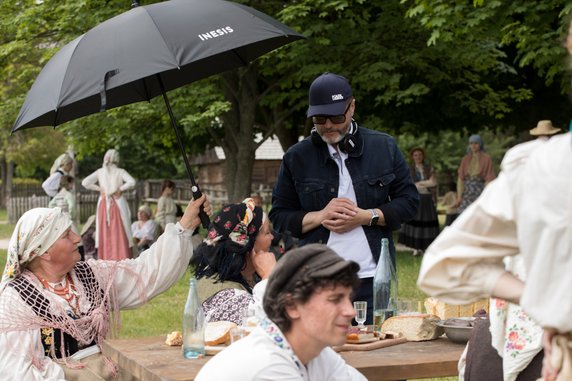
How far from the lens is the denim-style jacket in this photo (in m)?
5.02

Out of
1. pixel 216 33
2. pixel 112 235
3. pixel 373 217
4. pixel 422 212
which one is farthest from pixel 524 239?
pixel 422 212

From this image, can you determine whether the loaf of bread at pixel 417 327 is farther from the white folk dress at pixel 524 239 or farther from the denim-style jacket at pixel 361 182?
the white folk dress at pixel 524 239

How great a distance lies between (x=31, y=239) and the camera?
452 centimetres

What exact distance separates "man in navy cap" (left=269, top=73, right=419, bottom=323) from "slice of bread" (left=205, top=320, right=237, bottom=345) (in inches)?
39.9

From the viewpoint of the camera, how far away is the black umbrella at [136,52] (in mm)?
4836

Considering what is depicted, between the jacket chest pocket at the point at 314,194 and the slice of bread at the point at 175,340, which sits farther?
the jacket chest pocket at the point at 314,194

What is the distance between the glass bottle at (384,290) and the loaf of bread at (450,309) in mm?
166

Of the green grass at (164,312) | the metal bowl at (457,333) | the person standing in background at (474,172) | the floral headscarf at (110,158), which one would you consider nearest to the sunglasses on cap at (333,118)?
the metal bowl at (457,333)

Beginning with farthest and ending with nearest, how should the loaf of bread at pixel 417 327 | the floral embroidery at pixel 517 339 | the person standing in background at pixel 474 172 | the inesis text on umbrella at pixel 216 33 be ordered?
the person standing in background at pixel 474 172
the inesis text on umbrella at pixel 216 33
the loaf of bread at pixel 417 327
the floral embroidery at pixel 517 339

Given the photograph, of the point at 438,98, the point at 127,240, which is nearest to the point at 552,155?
the point at 127,240

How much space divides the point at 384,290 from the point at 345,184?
0.70 metres

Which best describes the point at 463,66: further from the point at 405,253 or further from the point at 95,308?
the point at 95,308

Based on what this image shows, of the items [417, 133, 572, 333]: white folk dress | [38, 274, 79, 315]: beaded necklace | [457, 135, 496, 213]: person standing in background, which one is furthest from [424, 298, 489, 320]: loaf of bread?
[457, 135, 496, 213]: person standing in background

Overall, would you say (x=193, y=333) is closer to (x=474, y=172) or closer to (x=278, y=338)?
(x=278, y=338)
